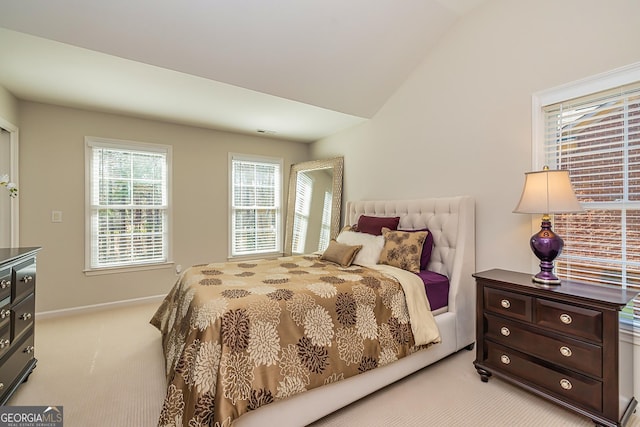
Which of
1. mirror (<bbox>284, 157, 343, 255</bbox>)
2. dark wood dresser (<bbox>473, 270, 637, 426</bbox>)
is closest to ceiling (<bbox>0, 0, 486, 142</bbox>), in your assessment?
mirror (<bbox>284, 157, 343, 255</bbox>)

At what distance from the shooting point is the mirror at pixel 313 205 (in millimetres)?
4531

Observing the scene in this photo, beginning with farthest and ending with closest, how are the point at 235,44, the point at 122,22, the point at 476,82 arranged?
the point at 476,82 < the point at 235,44 < the point at 122,22

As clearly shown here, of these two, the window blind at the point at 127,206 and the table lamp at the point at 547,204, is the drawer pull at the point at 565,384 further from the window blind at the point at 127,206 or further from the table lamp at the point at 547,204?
the window blind at the point at 127,206

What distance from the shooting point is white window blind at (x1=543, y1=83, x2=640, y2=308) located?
1.98 meters

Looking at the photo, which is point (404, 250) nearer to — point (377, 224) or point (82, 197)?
point (377, 224)

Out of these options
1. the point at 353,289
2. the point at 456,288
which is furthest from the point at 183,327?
the point at 456,288

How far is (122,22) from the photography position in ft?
7.29

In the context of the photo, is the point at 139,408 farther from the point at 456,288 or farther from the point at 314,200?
the point at 314,200

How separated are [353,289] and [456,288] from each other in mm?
1111

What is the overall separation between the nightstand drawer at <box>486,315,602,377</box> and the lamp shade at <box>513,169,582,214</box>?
807 millimetres

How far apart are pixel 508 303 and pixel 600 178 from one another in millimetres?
1107

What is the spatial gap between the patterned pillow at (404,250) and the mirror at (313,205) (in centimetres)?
160

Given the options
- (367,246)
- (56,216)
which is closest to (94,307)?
(56,216)

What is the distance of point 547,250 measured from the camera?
202 centimetres
